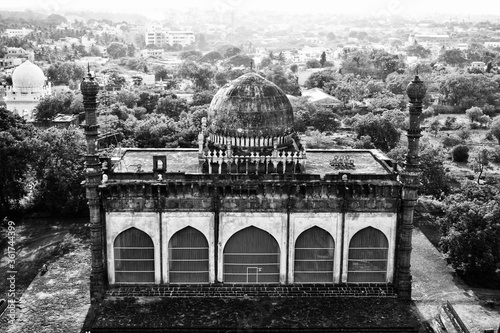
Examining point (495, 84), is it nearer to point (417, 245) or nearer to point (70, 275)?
point (417, 245)

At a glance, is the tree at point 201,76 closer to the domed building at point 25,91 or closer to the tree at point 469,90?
the domed building at point 25,91

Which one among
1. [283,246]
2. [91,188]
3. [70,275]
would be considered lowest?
[70,275]

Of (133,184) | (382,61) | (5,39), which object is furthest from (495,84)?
(5,39)

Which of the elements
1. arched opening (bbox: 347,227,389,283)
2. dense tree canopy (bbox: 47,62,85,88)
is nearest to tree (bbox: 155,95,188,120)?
dense tree canopy (bbox: 47,62,85,88)

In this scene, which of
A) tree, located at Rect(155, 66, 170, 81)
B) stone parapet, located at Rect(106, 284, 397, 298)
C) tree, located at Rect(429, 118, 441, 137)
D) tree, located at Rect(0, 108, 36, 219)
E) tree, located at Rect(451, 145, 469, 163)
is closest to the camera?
A: stone parapet, located at Rect(106, 284, 397, 298)

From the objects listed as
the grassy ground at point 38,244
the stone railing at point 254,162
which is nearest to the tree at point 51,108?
the grassy ground at point 38,244

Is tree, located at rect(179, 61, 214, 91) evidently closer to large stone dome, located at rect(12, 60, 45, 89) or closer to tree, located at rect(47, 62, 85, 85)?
tree, located at rect(47, 62, 85, 85)
